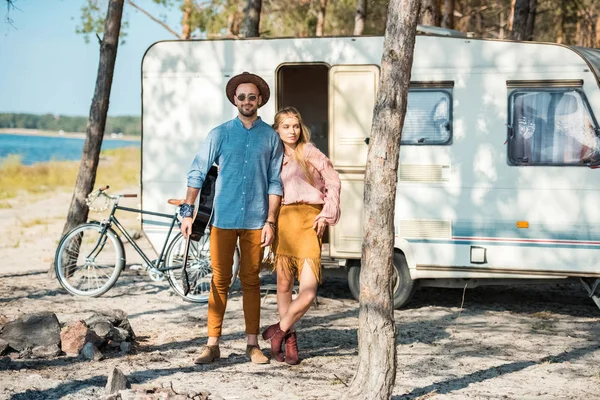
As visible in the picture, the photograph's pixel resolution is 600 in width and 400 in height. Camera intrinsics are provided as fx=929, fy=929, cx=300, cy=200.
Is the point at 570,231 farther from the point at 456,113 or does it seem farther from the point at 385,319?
the point at 385,319

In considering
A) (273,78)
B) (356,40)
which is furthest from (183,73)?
(356,40)

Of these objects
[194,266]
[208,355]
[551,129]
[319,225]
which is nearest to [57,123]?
[194,266]

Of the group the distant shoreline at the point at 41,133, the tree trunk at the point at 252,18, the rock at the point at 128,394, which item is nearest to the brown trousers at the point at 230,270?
the rock at the point at 128,394

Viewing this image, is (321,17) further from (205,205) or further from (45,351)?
(45,351)

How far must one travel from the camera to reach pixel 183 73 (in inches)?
346

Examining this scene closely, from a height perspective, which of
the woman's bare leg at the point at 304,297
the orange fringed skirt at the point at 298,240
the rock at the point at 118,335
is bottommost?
the rock at the point at 118,335

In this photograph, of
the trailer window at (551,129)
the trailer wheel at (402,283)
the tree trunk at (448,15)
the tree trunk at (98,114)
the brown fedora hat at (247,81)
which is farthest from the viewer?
the tree trunk at (448,15)

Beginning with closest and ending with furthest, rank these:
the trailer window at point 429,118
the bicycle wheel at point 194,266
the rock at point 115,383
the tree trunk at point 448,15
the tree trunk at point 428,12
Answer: the rock at point 115,383 → the trailer window at point 429,118 → the bicycle wheel at point 194,266 → the tree trunk at point 428,12 → the tree trunk at point 448,15

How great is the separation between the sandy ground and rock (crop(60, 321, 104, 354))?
123mm

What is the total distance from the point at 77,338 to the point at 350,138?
3138mm

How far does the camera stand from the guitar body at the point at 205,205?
598 centimetres

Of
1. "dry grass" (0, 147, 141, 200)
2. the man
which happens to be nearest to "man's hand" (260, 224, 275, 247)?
the man

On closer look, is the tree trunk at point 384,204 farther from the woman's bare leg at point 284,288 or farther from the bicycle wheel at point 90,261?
the bicycle wheel at point 90,261

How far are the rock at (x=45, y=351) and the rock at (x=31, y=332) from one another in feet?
0.23
